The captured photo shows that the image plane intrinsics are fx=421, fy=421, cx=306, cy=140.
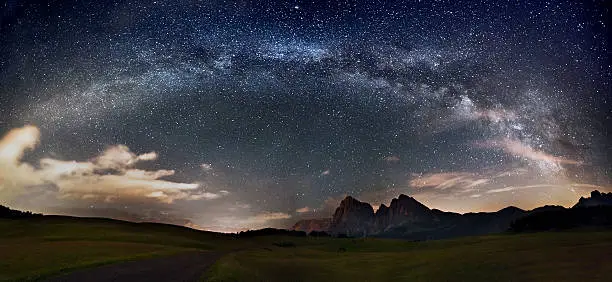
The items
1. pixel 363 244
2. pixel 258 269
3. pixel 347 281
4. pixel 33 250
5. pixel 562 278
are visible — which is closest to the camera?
pixel 562 278

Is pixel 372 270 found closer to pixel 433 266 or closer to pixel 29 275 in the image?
pixel 433 266

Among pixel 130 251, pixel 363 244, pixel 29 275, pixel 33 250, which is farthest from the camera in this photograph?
pixel 363 244

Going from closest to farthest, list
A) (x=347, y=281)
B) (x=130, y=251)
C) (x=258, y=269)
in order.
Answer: (x=347, y=281) → (x=258, y=269) → (x=130, y=251)

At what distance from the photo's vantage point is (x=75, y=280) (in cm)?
3316

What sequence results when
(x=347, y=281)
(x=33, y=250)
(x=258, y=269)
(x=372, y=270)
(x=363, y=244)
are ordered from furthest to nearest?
1. (x=363, y=244)
2. (x=33, y=250)
3. (x=372, y=270)
4. (x=258, y=269)
5. (x=347, y=281)

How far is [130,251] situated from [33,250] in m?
11.9

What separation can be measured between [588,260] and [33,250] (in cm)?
6163

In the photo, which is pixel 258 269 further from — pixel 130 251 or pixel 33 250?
pixel 33 250

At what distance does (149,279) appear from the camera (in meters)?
33.0

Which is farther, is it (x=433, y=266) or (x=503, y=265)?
(x=433, y=266)

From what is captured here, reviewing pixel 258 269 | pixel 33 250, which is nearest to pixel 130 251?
pixel 33 250

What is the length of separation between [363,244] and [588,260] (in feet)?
272

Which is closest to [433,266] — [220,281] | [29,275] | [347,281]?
[347,281]

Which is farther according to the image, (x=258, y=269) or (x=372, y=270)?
(x=372, y=270)
